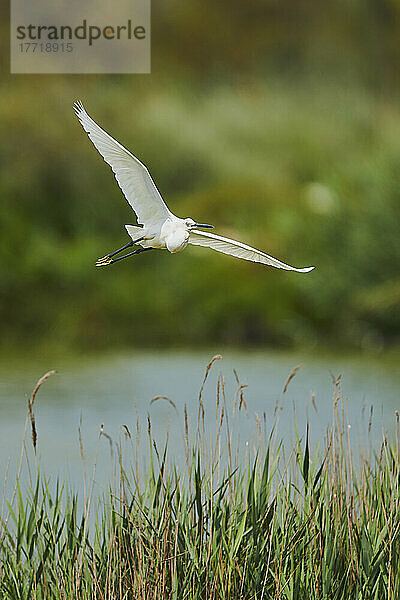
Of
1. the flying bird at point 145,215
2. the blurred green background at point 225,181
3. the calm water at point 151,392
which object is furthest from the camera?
the blurred green background at point 225,181

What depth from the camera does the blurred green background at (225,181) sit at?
6875 millimetres

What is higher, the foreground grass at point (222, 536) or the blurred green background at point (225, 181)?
the blurred green background at point (225, 181)

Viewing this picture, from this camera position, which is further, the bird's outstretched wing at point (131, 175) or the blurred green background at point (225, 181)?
the blurred green background at point (225, 181)

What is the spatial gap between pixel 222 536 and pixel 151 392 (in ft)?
12.3

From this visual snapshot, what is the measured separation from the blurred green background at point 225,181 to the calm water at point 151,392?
582mm

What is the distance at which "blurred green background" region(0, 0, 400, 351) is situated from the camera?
688 cm

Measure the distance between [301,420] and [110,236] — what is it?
120 inches

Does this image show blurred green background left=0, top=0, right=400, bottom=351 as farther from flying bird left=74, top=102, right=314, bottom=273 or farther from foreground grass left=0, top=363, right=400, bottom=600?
flying bird left=74, top=102, right=314, bottom=273

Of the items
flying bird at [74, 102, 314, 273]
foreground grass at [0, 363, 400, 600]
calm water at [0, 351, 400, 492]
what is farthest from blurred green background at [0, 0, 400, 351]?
flying bird at [74, 102, 314, 273]

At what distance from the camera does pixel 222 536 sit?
1313 mm

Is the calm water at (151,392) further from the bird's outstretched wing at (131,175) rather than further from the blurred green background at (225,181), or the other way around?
the bird's outstretched wing at (131,175)

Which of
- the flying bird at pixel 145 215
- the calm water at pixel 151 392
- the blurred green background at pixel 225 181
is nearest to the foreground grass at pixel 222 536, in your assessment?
the flying bird at pixel 145 215

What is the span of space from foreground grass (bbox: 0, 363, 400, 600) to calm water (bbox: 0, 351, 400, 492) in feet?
6.27

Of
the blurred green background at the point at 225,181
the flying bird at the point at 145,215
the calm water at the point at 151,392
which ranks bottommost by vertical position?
the calm water at the point at 151,392
